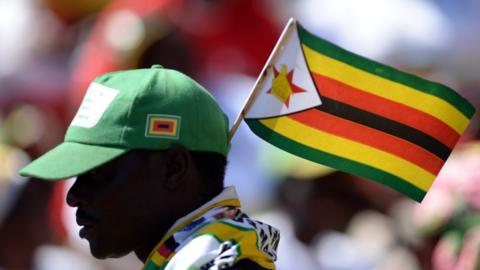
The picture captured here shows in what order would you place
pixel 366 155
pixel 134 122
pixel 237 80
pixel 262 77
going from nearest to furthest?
pixel 134 122
pixel 262 77
pixel 366 155
pixel 237 80

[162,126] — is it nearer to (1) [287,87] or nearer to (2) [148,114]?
(2) [148,114]

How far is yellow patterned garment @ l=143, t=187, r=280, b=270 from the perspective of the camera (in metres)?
2.86

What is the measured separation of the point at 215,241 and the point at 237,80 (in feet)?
17.7

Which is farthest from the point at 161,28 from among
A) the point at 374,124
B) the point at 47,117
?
the point at 374,124

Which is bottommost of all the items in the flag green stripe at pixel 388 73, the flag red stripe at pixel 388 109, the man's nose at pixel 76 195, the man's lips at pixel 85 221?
the man's lips at pixel 85 221

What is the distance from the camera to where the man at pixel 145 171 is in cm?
299

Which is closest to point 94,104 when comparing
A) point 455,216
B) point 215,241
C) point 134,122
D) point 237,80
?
point 134,122

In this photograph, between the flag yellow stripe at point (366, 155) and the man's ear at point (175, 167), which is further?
the flag yellow stripe at point (366, 155)

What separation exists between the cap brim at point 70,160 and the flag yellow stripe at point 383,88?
0.73m

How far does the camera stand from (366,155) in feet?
11.7

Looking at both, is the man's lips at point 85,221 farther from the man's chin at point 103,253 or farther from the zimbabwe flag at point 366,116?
the zimbabwe flag at point 366,116

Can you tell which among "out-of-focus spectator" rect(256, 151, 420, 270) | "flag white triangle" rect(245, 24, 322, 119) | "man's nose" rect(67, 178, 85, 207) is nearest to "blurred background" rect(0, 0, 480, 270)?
"out-of-focus spectator" rect(256, 151, 420, 270)

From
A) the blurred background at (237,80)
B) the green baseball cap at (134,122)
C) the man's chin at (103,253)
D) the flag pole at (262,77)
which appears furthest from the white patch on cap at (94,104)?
the blurred background at (237,80)

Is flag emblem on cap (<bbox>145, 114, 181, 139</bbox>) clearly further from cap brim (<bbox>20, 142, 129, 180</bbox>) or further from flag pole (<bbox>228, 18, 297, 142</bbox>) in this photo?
flag pole (<bbox>228, 18, 297, 142</bbox>)
